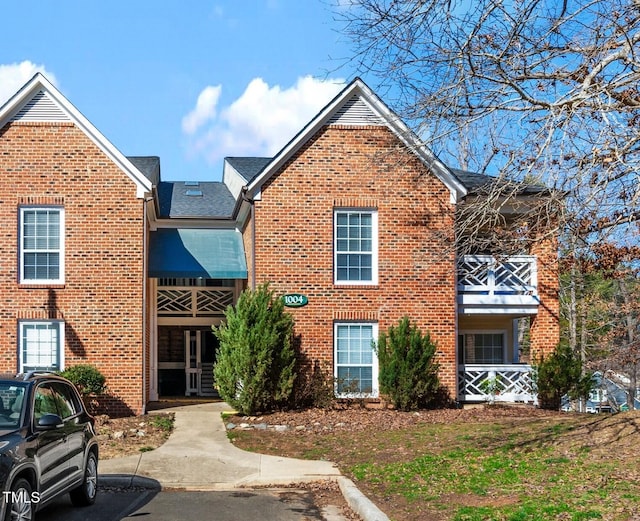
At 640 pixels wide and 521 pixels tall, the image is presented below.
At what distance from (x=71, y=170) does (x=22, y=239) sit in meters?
1.99

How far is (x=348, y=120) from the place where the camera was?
20391 mm

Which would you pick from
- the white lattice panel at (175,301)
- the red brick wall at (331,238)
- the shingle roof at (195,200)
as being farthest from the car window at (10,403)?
the white lattice panel at (175,301)

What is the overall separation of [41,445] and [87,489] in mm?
1958

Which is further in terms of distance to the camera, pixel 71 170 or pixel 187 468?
pixel 71 170

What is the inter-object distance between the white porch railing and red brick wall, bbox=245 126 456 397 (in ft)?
2.23

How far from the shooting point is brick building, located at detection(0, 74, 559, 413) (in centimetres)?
1919

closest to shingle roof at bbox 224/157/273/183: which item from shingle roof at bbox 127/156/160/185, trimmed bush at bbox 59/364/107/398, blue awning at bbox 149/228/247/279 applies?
blue awning at bbox 149/228/247/279

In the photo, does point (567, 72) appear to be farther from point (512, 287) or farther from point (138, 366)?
point (138, 366)

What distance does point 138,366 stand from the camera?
19234mm

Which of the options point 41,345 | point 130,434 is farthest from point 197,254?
point 130,434

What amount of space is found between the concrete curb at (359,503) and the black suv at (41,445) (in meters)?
3.33

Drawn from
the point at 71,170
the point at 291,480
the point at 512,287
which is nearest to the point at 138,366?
the point at 71,170

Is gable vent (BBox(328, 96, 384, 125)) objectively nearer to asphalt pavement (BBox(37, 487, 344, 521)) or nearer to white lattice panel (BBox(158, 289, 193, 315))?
white lattice panel (BBox(158, 289, 193, 315))

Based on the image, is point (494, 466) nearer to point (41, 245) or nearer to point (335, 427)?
point (335, 427)
